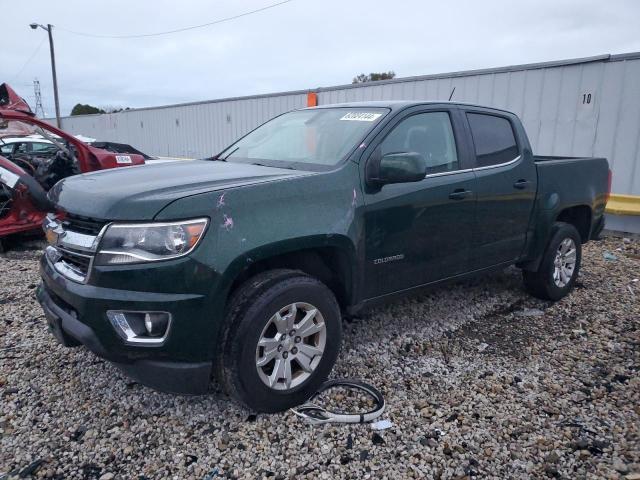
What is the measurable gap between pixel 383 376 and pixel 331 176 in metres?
1.42

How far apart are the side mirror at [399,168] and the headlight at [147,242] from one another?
4.11ft

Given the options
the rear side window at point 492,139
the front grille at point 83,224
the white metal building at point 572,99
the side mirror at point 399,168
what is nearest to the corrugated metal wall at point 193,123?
the white metal building at point 572,99

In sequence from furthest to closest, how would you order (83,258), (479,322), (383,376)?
(479,322) < (383,376) < (83,258)

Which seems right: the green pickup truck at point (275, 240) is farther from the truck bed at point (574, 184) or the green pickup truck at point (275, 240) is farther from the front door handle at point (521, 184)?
the truck bed at point (574, 184)

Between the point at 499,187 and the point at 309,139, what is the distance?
5.36ft

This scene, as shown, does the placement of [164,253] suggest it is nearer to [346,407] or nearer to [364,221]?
[364,221]

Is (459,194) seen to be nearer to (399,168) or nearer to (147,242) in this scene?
(399,168)

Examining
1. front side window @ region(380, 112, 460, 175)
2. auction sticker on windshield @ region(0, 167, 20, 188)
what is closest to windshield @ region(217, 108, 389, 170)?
front side window @ region(380, 112, 460, 175)

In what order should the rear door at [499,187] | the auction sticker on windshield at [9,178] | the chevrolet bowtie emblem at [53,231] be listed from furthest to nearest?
the auction sticker on windshield at [9,178], the rear door at [499,187], the chevrolet bowtie emblem at [53,231]

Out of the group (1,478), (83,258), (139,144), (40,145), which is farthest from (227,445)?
(139,144)

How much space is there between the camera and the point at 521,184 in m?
4.18

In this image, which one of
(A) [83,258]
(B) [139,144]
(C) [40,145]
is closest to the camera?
(A) [83,258]

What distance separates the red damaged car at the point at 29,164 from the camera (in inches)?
237

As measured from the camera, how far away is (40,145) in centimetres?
1000
